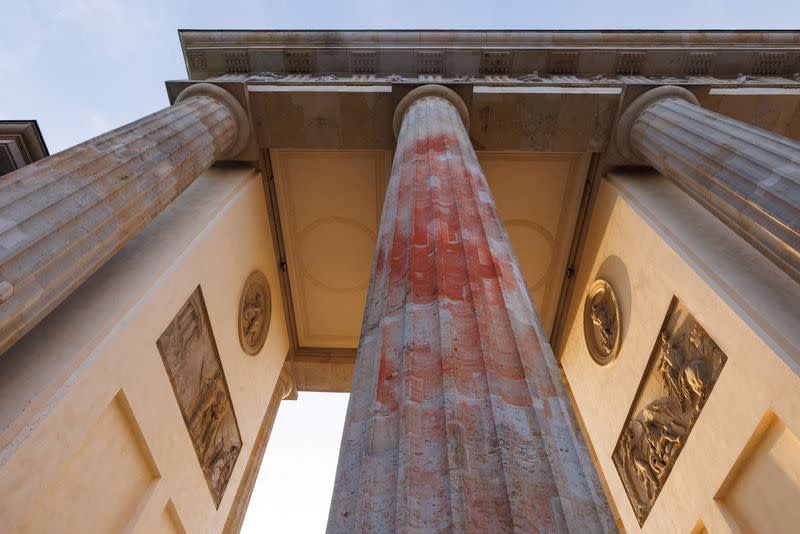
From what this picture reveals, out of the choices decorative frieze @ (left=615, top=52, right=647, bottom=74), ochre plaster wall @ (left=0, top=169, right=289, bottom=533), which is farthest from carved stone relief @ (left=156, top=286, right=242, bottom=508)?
decorative frieze @ (left=615, top=52, right=647, bottom=74)

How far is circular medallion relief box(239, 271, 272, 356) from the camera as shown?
897cm

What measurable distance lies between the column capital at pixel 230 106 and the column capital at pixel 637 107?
6.54 meters

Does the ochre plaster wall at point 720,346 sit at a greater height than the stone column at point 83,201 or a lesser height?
lesser

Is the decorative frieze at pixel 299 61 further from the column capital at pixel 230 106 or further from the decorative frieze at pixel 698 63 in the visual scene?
the decorative frieze at pixel 698 63

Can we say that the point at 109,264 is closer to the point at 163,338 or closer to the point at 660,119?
the point at 163,338

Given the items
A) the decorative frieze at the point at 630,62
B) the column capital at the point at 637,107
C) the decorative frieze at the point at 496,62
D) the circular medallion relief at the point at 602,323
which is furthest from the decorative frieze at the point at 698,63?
the circular medallion relief at the point at 602,323

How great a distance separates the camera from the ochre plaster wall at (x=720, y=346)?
5.02 m

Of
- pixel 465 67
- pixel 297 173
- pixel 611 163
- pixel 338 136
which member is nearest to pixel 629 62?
pixel 611 163

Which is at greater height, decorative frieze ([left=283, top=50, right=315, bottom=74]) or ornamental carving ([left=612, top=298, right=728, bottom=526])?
decorative frieze ([left=283, top=50, right=315, bottom=74])

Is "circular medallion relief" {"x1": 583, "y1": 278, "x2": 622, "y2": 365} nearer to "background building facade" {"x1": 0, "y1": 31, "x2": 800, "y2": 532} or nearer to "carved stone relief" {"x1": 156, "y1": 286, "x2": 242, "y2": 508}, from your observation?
"background building facade" {"x1": 0, "y1": 31, "x2": 800, "y2": 532}

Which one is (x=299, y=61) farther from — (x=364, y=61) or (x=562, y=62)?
(x=562, y=62)

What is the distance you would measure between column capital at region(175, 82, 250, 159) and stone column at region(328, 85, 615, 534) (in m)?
5.70

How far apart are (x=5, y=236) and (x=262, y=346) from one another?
6.37 m

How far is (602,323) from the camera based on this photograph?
917 centimetres
